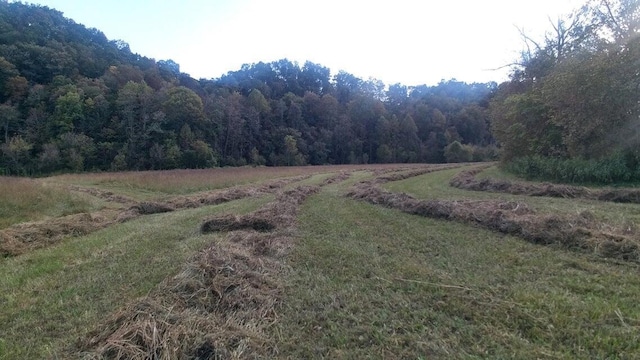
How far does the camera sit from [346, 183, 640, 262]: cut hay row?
6090 mm

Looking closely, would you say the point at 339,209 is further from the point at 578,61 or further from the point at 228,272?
the point at 578,61

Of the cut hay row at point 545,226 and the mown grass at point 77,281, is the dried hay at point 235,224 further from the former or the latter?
the cut hay row at point 545,226

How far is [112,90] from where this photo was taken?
60.3m

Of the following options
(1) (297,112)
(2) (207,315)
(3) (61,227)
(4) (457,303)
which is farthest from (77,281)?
(1) (297,112)

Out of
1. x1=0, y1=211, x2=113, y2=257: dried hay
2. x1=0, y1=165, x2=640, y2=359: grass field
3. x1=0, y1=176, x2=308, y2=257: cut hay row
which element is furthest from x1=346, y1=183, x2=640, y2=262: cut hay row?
x1=0, y1=211, x2=113, y2=257: dried hay

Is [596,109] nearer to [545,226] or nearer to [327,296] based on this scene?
[545,226]

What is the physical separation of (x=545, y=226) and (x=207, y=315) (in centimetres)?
716

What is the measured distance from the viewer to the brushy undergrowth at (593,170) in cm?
1500

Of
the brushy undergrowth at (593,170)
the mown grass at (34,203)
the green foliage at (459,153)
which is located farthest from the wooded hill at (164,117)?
the brushy undergrowth at (593,170)

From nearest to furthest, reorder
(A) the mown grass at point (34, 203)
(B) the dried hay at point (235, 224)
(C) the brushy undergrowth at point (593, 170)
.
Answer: (B) the dried hay at point (235, 224)
(A) the mown grass at point (34, 203)
(C) the brushy undergrowth at point (593, 170)

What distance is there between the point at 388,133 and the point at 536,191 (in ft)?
241

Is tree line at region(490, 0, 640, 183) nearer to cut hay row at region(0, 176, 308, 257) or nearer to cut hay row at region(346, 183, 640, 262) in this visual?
cut hay row at region(346, 183, 640, 262)

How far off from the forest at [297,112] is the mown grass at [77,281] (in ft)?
61.1

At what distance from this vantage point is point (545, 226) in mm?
7410
